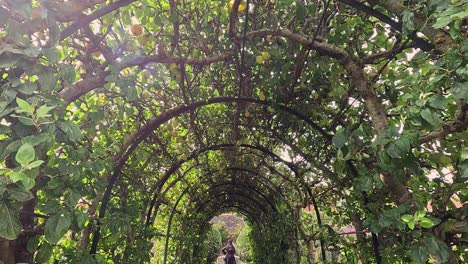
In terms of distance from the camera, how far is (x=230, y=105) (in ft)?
11.7

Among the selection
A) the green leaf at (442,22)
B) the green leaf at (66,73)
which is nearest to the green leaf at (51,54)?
the green leaf at (66,73)

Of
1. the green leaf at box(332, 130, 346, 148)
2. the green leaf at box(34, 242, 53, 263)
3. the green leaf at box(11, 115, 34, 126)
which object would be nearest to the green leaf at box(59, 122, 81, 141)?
the green leaf at box(11, 115, 34, 126)

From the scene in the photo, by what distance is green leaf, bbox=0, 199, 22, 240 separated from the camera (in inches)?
36.3

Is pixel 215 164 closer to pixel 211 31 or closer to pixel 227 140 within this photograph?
pixel 227 140

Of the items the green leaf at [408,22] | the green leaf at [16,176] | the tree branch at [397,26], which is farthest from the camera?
the tree branch at [397,26]

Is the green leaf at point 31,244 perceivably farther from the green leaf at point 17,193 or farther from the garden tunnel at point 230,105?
the green leaf at point 17,193

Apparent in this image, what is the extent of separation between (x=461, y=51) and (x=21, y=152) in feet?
4.58

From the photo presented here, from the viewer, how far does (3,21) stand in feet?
3.29

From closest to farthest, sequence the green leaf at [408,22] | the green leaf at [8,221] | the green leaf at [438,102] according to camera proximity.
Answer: the green leaf at [8,221] < the green leaf at [438,102] < the green leaf at [408,22]

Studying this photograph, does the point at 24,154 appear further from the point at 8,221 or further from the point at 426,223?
the point at 426,223

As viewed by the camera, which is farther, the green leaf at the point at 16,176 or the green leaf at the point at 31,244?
the green leaf at the point at 31,244

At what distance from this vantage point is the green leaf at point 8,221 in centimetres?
92

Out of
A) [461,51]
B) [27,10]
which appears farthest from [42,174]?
[461,51]

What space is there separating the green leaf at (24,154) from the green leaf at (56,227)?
393 mm
